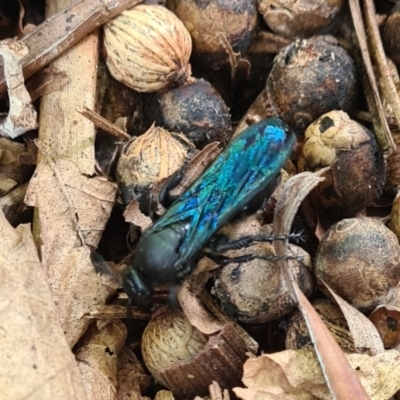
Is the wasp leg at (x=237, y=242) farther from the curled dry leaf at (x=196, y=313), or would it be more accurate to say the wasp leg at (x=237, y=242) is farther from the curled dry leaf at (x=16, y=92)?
the curled dry leaf at (x=16, y=92)

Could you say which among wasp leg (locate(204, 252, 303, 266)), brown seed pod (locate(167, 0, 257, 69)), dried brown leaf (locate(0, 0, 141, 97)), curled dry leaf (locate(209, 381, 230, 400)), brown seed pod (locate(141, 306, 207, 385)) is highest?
dried brown leaf (locate(0, 0, 141, 97))

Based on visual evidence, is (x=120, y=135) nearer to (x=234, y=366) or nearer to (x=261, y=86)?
(x=261, y=86)

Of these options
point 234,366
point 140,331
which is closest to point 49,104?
point 140,331

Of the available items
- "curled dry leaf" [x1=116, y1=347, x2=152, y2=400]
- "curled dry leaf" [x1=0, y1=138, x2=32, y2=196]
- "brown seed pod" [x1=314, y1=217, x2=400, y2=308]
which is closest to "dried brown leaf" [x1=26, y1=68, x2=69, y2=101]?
"curled dry leaf" [x1=0, y1=138, x2=32, y2=196]

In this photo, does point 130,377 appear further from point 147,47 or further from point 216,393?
point 147,47

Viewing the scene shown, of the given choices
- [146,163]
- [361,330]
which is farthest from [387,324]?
[146,163]

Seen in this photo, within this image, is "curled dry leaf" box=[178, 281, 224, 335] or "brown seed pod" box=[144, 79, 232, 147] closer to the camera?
"curled dry leaf" box=[178, 281, 224, 335]

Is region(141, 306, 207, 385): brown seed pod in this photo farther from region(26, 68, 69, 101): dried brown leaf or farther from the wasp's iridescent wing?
region(26, 68, 69, 101): dried brown leaf
